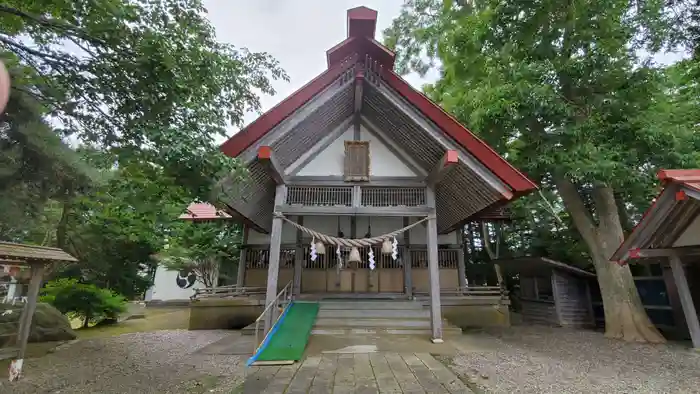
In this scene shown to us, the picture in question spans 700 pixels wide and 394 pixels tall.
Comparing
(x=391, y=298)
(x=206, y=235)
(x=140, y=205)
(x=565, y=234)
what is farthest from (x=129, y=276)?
(x=565, y=234)

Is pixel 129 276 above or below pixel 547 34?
below

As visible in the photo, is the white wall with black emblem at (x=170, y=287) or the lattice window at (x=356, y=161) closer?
the lattice window at (x=356, y=161)

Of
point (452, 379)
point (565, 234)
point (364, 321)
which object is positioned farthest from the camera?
point (565, 234)

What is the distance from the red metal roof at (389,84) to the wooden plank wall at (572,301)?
6079 mm

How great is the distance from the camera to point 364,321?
21.7 ft

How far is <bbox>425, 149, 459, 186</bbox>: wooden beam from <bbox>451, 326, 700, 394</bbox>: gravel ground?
117 inches

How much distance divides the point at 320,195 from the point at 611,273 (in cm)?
708

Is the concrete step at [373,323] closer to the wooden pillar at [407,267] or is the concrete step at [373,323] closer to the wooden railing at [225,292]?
the wooden pillar at [407,267]

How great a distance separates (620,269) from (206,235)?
12.1 meters

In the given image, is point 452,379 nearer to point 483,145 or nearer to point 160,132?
point 483,145

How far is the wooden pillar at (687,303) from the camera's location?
5.48 m

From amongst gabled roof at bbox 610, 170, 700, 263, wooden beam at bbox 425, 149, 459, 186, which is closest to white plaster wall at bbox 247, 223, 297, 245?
wooden beam at bbox 425, 149, 459, 186

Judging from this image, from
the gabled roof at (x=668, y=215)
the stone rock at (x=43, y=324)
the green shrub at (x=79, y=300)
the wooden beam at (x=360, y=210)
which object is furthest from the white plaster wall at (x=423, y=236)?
the green shrub at (x=79, y=300)

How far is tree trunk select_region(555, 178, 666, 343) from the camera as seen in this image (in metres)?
6.82
